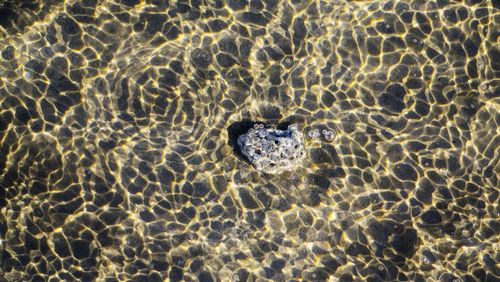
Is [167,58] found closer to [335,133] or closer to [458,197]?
[335,133]

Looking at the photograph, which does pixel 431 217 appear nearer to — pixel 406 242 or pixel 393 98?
pixel 406 242

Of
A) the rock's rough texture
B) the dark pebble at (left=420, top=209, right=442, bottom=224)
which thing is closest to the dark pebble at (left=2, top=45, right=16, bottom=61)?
the rock's rough texture

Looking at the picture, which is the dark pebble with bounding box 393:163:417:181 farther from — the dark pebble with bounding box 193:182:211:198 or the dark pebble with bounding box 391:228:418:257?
the dark pebble with bounding box 193:182:211:198

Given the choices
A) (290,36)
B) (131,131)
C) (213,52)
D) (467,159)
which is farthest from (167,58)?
(467,159)

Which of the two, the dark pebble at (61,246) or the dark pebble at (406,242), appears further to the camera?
the dark pebble at (406,242)

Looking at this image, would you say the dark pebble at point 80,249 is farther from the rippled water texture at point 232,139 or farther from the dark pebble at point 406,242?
the dark pebble at point 406,242

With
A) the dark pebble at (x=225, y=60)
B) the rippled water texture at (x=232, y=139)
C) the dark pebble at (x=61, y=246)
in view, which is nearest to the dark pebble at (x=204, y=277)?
the rippled water texture at (x=232, y=139)
